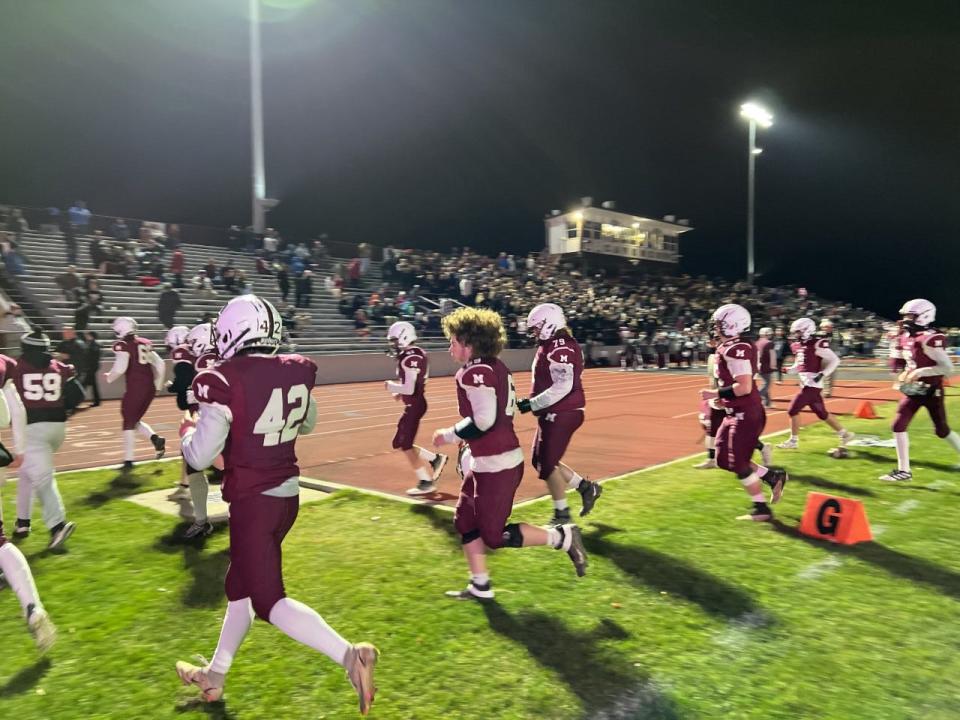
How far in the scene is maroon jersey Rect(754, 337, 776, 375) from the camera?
14.0 m

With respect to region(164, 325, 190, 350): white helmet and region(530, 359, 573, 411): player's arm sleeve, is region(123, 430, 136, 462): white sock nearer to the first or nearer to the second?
region(164, 325, 190, 350): white helmet

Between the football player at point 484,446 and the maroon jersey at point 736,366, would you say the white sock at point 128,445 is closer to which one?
the football player at point 484,446

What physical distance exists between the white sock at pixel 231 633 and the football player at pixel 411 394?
407 cm

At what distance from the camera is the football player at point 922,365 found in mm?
7281

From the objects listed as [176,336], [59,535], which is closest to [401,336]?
[176,336]

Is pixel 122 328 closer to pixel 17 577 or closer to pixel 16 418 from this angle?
pixel 16 418

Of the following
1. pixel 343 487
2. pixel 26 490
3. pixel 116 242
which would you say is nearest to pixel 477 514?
pixel 343 487

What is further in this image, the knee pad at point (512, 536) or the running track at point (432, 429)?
the running track at point (432, 429)

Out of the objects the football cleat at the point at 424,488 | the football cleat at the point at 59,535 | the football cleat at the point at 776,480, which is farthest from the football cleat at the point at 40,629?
the football cleat at the point at 776,480

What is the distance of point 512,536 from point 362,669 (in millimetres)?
1563

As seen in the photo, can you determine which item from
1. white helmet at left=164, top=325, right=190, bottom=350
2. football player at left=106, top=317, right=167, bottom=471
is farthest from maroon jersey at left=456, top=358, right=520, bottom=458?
football player at left=106, top=317, right=167, bottom=471

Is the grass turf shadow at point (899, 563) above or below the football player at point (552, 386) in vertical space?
below

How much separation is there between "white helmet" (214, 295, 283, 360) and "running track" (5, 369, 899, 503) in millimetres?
4371

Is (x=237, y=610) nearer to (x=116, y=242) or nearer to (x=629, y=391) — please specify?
(x=629, y=391)
